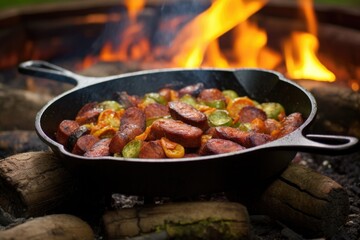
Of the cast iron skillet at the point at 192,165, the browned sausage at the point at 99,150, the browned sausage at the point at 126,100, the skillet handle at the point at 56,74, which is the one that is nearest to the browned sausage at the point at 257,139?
the cast iron skillet at the point at 192,165

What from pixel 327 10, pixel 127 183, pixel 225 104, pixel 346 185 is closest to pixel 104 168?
pixel 127 183

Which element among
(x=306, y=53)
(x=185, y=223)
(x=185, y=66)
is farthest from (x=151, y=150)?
(x=306, y=53)

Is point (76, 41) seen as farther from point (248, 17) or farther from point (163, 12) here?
point (248, 17)

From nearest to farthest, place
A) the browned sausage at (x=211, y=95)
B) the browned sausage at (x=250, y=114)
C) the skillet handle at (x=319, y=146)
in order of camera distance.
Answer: the skillet handle at (x=319, y=146)
the browned sausage at (x=250, y=114)
the browned sausage at (x=211, y=95)

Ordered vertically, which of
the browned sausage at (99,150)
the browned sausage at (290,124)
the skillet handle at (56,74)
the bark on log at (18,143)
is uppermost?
the skillet handle at (56,74)

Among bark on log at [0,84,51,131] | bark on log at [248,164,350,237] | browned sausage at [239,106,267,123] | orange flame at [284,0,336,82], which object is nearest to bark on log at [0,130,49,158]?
bark on log at [0,84,51,131]

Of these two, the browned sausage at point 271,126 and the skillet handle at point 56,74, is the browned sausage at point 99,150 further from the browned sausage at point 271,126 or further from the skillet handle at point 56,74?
the browned sausage at point 271,126

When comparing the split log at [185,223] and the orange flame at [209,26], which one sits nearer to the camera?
the split log at [185,223]
